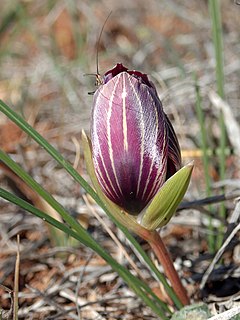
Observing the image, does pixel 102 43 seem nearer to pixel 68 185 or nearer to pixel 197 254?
pixel 68 185

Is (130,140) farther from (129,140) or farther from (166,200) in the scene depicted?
(166,200)

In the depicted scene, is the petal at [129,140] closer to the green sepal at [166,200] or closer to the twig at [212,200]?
the green sepal at [166,200]

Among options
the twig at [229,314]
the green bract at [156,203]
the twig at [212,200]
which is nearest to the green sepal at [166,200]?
the green bract at [156,203]

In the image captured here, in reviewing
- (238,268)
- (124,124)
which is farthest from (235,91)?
(124,124)

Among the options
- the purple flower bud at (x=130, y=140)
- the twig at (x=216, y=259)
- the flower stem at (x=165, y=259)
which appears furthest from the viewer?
the twig at (x=216, y=259)

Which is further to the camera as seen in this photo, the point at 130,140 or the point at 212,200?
the point at 212,200

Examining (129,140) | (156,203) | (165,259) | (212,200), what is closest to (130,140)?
(129,140)

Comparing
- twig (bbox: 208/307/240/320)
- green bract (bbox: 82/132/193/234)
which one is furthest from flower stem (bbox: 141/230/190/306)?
twig (bbox: 208/307/240/320)
